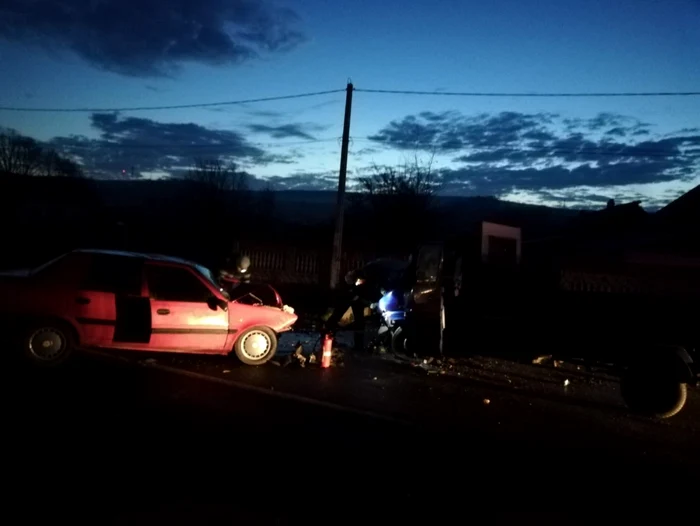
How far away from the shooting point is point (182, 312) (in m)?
9.18

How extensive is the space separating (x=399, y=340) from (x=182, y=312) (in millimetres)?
4638

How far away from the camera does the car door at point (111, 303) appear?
28.8ft

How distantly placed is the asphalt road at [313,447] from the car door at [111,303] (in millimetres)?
508

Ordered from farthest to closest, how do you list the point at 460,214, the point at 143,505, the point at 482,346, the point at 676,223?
the point at 460,214
the point at 676,223
the point at 482,346
the point at 143,505

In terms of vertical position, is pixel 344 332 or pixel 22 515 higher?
pixel 344 332

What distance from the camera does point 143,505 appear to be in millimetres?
4273

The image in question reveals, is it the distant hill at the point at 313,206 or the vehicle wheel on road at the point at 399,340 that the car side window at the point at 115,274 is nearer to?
the vehicle wheel on road at the point at 399,340

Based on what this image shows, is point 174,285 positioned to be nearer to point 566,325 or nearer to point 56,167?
point 566,325

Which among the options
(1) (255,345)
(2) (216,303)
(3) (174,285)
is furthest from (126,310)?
(1) (255,345)

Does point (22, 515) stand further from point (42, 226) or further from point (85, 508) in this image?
point (42, 226)

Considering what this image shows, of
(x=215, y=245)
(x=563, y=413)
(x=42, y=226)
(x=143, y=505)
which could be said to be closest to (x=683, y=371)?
(x=563, y=413)

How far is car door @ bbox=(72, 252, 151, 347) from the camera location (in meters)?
8.77

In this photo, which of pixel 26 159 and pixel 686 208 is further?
pixel 26 159

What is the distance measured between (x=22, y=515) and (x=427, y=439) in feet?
12.5
